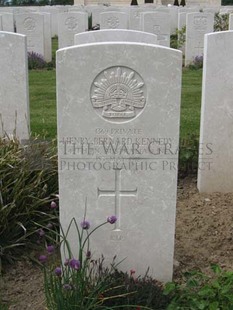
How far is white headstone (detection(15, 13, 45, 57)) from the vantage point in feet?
42.9

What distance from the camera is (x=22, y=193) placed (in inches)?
153

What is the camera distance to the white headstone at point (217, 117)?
4.66 meters

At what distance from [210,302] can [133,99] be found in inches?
48.0

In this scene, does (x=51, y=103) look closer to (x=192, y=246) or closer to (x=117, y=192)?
(x=192, y=246)

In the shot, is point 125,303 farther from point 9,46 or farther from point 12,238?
point 9,46

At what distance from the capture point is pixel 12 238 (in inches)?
149

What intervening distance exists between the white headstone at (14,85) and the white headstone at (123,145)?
5.02ft

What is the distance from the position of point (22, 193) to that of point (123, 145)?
107 cm

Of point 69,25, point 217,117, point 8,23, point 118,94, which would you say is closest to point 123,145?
point 118,94

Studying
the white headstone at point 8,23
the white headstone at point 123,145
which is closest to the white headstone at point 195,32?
the white headstone at point 8,23

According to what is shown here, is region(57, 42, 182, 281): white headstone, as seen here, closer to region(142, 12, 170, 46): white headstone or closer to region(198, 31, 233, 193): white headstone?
region(198, 31, 233, 193): white headstone

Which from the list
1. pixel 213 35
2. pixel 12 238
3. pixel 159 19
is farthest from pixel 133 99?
pixel 159 19

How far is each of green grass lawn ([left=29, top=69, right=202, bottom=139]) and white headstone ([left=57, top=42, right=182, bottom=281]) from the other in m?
2.01

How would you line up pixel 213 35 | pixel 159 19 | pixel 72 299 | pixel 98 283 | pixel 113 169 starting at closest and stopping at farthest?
pixel 72 299, pixel 98 283, pixel 113 169, pixel 213 35, pixel 159 19
